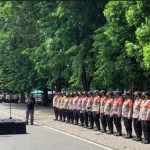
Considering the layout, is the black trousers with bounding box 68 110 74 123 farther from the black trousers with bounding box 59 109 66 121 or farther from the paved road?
the paved road

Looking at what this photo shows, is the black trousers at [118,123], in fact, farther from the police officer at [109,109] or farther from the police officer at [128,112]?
the police officer at [128,112]

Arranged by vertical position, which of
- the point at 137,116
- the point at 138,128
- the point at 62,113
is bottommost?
the point at 138,128

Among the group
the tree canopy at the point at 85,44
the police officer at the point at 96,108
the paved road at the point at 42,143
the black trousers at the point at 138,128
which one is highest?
the tree canopy at the point at 85,44

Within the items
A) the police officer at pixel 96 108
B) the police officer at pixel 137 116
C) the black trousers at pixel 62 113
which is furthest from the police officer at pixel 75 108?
the police officer at pixel 137 116

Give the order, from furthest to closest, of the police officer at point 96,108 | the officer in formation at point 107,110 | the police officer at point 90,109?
the police officer at point 90,109
the police officer at point 96,108
the officer in formation at point 107,110

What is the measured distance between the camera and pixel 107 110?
1727 cm

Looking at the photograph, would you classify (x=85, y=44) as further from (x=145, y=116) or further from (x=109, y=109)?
(x=145, y=116)

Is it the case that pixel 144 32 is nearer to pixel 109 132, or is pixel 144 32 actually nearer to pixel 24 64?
pixel 109 132

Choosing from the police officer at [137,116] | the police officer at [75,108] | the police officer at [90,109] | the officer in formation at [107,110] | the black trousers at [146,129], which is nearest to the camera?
the black trousers at [146,129]

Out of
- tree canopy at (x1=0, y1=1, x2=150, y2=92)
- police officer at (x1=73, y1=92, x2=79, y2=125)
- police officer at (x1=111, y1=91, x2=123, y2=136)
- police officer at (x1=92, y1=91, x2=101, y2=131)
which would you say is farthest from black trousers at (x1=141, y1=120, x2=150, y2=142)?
police officer at (x1=73, y1=92, x2=79, y2=125)

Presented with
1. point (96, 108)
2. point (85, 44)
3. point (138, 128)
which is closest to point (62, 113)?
point (85, 44)

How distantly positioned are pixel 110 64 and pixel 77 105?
2917 mm

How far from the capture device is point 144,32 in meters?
14.0

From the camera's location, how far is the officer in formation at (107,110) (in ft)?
47.0
